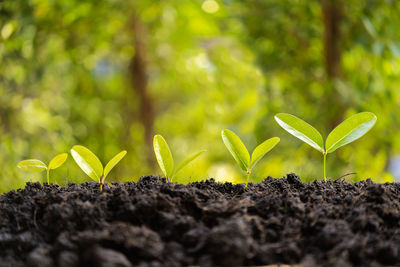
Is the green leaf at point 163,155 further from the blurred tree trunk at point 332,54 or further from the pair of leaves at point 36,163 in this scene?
the blurred tree trunk at point 332,54

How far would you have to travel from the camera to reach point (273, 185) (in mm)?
550

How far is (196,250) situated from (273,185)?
213mm

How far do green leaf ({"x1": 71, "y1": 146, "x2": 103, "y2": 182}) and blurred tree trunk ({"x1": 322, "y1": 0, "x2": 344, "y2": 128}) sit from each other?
0.97 meters

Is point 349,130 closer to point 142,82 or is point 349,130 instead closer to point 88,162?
point 88,162

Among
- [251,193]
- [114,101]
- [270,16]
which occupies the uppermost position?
[114,101]

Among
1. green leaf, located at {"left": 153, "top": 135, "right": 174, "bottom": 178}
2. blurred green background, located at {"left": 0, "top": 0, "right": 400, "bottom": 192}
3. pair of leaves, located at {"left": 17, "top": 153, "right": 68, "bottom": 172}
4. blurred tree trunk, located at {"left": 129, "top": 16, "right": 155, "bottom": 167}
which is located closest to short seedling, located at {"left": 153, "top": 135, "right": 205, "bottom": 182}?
green leaf, located at {"left": 153, "top": 135, "right": 174, "bottom": 178}

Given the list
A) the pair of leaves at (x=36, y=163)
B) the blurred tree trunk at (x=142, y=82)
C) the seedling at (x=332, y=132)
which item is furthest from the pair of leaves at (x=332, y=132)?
the blurred tree trunk at (x=142, y=82)

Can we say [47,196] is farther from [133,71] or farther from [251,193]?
[133,71]

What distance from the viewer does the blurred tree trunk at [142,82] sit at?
203 centimetres

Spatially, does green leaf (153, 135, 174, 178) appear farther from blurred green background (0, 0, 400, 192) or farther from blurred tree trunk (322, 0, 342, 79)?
blurred tree trunk (322, 0, 342, 79)

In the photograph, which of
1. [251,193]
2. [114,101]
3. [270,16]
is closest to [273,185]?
[251,193]

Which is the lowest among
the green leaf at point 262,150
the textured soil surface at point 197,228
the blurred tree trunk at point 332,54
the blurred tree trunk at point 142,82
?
the textured soil surface at point 197,228

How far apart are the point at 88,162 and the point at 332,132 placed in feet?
1.01

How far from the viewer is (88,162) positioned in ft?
1.75
